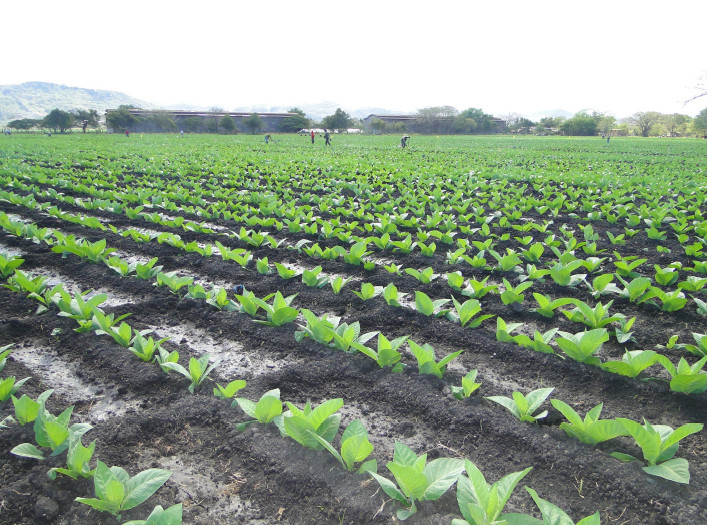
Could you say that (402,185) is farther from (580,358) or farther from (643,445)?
(643,445)

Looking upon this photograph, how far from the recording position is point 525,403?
2.35 meters

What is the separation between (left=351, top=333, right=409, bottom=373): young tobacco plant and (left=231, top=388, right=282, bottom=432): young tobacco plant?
75 cm

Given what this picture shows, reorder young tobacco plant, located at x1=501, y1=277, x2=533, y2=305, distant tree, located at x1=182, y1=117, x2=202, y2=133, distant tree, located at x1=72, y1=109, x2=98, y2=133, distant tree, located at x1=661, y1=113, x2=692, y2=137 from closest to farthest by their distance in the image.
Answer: young tobacco plant, located at x1=501, y1=277, x2=533, y2=305
distant tree, located at x1=72, y1=109, x2=98, y2=133
distant tree, located at x1=182, y1=117, x2=202, y2=133
distant tree, located at x1=661, y1=113, x2=692, y2=137

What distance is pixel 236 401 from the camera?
2.46 m

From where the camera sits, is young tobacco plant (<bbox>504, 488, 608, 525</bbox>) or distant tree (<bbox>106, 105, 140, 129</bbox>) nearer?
young tobacco plant (<bbox>504, 488, 608, 525</bbox>)

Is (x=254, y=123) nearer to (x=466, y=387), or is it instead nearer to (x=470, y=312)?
(x=470, y=312)

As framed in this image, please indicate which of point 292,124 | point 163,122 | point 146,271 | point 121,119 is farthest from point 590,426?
point 121,119

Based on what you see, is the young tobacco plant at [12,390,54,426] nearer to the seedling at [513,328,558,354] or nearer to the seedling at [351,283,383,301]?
the seedling at [351,283,383,301]

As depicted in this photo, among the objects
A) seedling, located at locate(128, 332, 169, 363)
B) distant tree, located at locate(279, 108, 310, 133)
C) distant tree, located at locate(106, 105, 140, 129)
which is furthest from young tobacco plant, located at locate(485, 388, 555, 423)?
distant tree, located at locate(106, 105, 140, 129)

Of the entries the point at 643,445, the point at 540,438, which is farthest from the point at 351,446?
the point at 643,445

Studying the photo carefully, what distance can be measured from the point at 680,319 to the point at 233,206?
7.13 meters

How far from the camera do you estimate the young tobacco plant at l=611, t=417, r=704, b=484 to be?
1.88 metres

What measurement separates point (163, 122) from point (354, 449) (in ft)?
289

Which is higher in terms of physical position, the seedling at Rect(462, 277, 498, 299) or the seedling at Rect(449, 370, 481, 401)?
the seedling at Rect(462, 277, 498, 299)
